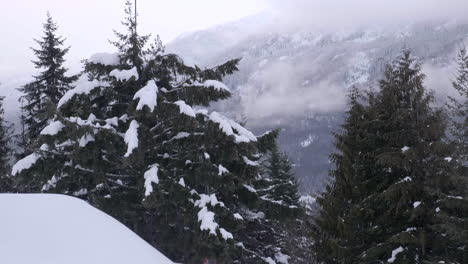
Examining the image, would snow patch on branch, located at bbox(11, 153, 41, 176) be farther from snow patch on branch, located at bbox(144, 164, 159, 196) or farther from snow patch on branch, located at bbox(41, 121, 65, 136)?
snow patch on branch, located at bbox(144, 164, 159, 196)

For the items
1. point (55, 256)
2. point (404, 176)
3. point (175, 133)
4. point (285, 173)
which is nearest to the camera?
point (55, 256)

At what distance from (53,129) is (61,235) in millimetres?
6550

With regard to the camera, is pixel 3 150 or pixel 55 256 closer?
pixel 55 256

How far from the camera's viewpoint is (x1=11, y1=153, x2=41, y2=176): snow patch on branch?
10.5 metres

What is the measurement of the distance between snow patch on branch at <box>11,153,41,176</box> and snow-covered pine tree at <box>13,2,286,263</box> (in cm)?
2

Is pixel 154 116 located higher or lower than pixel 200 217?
higher

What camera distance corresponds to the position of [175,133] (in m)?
11.9

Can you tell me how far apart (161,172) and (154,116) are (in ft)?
Result: 4.94

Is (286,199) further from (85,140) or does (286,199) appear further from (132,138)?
(132,138)

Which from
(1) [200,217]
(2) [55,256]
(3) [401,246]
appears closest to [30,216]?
(2) [55,256]

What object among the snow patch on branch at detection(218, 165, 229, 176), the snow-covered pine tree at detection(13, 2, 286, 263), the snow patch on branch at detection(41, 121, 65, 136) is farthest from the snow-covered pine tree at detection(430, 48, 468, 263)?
the snow patch on branch at detection(41, 121, 65, 136)

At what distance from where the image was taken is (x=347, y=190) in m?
14.1

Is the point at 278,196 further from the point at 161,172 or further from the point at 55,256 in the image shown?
the point at 55,256

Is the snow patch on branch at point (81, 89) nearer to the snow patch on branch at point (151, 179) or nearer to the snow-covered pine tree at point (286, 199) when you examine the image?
the snow patch on branch at point (151, 179)
